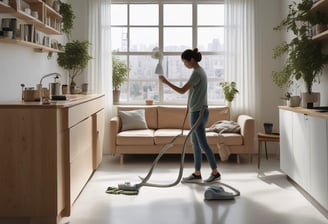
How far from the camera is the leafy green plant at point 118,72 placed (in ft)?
20.3

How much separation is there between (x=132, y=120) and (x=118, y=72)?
93cm

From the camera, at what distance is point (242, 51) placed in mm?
6117

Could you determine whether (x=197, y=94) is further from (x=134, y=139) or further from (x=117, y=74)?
(x=117, y=74)

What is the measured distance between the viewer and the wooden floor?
10.1 ft

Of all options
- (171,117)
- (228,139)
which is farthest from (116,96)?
(228,139)

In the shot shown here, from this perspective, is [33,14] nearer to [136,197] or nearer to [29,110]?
[29,110]

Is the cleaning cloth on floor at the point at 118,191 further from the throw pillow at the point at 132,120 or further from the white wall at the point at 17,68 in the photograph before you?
the throw pillow at the point at 132,120

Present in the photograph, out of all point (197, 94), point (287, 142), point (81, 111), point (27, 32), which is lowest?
point (287, 142)

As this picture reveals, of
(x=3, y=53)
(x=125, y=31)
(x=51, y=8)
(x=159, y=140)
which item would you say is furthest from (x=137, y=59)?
(x=3, y=53)

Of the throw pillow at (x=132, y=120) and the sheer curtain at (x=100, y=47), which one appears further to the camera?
the sheer curtain at (x=100, y=47)

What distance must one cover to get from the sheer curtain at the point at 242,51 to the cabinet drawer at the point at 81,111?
248 centimetres

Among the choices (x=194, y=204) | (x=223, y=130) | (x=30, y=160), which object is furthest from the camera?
(x=223, y=130)

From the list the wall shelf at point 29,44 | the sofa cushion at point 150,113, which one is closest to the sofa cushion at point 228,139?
the sofa cushion at point 150,113

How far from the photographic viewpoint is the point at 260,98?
6.19 meters
